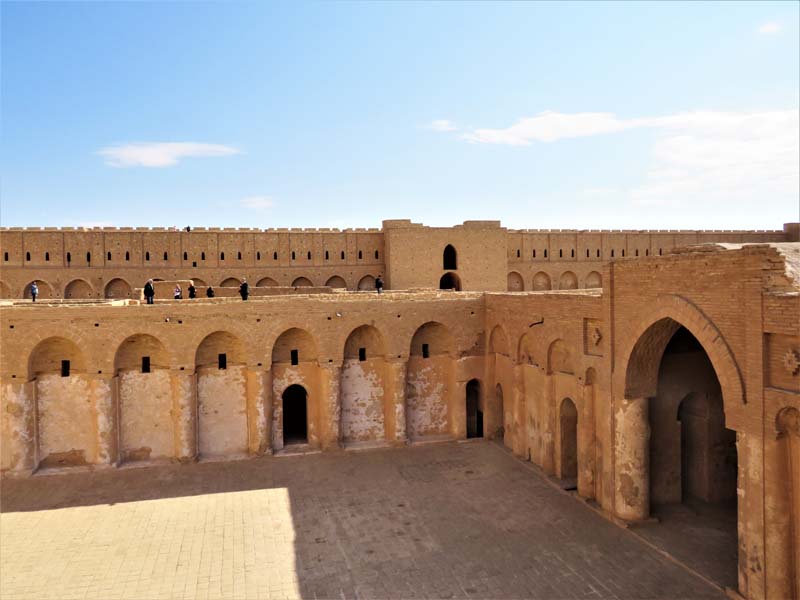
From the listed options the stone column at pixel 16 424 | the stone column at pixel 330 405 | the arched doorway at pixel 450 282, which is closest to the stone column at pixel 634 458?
the stone column at pixel 330 405

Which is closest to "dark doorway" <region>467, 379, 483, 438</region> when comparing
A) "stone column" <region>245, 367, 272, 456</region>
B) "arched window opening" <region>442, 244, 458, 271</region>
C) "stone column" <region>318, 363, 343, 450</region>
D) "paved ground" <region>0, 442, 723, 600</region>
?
"paved ground" <region>0, 442, 723, 600</region>

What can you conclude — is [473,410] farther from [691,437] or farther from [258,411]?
[691,437]

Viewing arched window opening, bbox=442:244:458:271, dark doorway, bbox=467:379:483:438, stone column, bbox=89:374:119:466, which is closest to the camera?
stone column, bbox=89:374:119:466

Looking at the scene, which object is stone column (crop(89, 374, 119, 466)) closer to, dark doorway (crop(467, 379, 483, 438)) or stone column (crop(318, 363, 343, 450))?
stone column (crop(318, 363, 343, 450))

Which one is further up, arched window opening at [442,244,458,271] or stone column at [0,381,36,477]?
arched window opening at [442,244,458,271]

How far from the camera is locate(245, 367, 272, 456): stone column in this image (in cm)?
1988

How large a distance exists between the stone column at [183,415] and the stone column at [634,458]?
1351 cm

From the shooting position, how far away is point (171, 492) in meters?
16.9

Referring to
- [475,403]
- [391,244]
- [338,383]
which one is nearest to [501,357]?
[475,403]

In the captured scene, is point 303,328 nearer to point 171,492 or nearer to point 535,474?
point 171,492

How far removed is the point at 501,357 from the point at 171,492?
11781 mm

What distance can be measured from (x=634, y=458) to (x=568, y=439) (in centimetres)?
339

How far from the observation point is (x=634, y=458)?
1400 centimetres

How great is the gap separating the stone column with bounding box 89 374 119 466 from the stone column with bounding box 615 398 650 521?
15.5 m
